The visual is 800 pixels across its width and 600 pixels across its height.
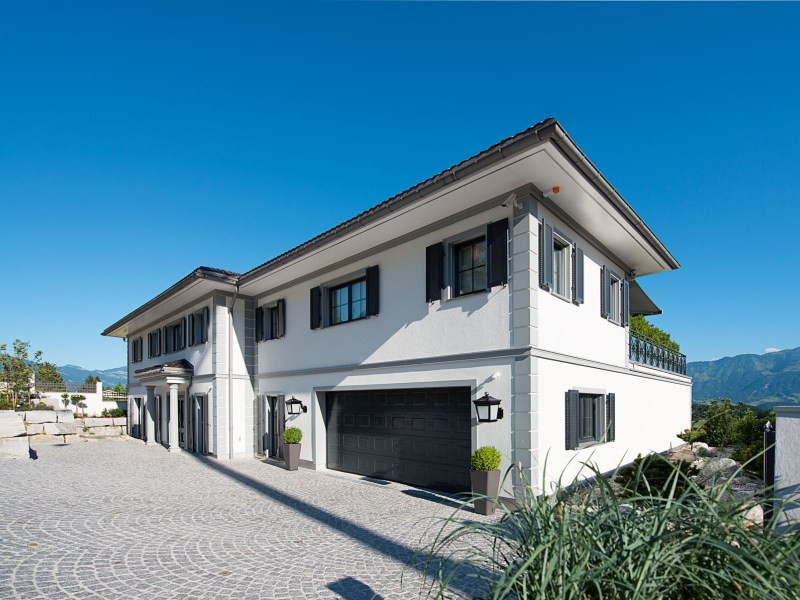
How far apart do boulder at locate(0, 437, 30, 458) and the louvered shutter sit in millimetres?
15704

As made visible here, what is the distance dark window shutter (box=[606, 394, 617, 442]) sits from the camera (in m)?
11.0

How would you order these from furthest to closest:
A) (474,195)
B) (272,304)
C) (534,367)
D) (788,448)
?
(272,304), (474,195), (534,367), (788,448)

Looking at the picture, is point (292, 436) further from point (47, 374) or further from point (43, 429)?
point (47, 374)

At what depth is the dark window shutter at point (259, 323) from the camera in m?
15.6

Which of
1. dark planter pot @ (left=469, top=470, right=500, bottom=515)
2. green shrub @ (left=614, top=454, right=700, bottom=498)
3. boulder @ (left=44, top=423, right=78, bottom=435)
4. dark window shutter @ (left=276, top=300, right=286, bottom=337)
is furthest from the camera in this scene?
boulder @ (left=44, top=423, right=78, bottom=435)

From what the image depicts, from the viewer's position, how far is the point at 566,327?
9.28 metres

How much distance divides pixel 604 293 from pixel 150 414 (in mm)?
18965

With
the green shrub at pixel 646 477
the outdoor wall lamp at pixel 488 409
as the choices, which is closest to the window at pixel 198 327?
the outdoor wall lamp at pixel 488 409

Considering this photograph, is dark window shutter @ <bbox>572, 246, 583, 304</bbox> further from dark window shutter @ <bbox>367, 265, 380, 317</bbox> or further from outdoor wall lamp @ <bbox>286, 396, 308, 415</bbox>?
outdoor wall lamp @ <bbox>286, 396, 308, 415</bbox>

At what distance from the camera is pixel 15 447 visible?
48.5 feet

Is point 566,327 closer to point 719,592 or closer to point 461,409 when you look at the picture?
point 461,409

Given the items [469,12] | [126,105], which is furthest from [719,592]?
[126,105]

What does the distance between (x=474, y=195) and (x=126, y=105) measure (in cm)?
882

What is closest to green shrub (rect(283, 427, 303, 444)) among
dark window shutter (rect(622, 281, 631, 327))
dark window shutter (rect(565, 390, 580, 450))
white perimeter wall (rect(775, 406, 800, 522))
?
dark window shutter (rect(565, 390, 580, 450))
